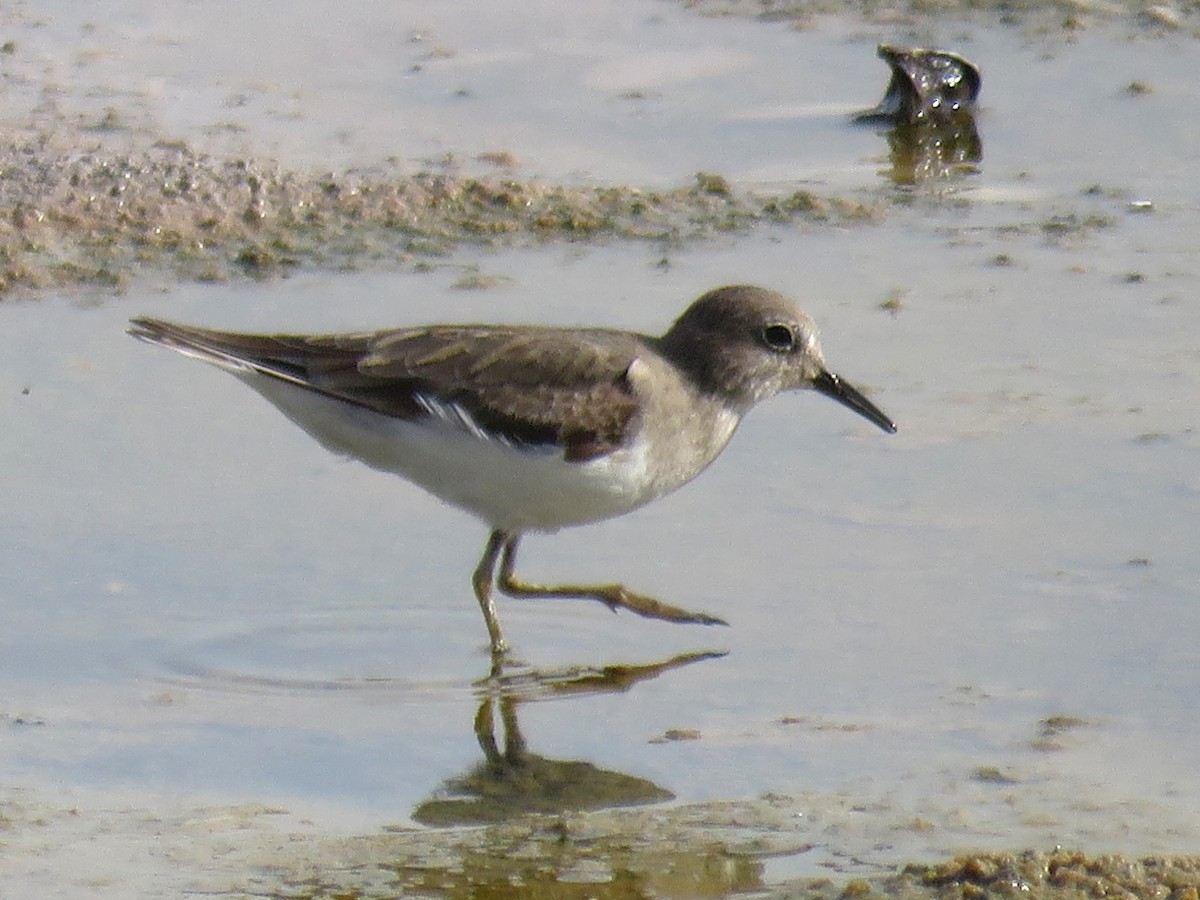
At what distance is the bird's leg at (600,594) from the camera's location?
640cm

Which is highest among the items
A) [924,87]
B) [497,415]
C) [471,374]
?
[924,87]

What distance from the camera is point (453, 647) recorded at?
21.5ft

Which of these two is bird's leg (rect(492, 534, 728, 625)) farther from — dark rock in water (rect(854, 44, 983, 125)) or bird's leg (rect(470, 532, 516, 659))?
dark rock in water (rect(854, 44, 983, 125))

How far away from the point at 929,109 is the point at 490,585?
15.0 feet

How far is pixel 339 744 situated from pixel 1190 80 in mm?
6643

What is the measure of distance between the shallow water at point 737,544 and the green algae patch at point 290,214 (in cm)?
20

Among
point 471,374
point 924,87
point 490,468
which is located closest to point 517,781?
point 490,468

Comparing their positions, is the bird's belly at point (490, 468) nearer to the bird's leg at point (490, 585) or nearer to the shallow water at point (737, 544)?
the bird's leg at point (490, 585)

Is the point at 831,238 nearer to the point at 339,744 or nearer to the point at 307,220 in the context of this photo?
the point at 307,220

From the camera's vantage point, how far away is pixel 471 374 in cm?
674

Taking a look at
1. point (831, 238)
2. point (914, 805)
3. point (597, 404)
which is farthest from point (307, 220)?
point (914, 805)

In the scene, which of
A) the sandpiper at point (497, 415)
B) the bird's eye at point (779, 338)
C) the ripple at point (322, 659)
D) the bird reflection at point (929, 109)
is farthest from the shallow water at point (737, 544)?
the bird's eye at point (779, 338)

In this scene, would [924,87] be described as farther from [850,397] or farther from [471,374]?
[471,374]

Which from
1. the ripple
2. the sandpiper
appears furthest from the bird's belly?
the ripple
